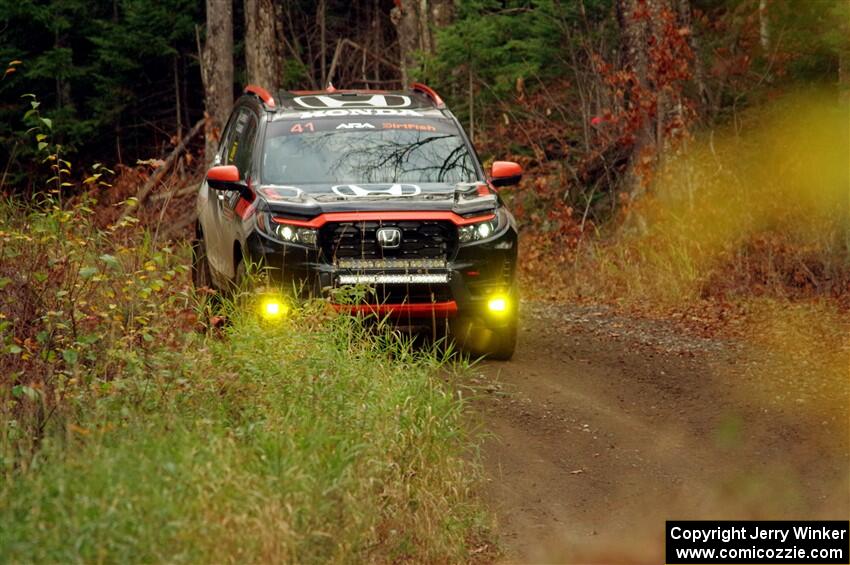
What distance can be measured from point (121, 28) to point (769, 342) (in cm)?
1714

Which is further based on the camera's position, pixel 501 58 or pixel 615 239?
pixel 501 58

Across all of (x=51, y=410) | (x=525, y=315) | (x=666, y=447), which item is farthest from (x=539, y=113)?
(x=51, y=410)

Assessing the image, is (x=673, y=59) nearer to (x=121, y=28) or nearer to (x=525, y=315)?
(x=525, y=315)

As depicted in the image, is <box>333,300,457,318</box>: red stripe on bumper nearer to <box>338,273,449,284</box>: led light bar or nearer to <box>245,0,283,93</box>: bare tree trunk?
<box>338,273,449,284</box>: led light bar

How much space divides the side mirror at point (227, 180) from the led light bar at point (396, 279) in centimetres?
131

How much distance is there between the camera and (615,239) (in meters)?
16.7

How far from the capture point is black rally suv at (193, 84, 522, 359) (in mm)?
9859

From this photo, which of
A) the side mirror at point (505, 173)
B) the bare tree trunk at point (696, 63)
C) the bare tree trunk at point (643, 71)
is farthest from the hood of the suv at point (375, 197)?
the bare tree trunk at point (696, 63)

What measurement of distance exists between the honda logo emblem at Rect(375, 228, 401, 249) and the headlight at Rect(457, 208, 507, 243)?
0.51 meters

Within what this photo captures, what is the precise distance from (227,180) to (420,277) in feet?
6.00

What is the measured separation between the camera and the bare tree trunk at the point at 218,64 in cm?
2258

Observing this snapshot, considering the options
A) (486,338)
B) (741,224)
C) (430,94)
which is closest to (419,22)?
(741,224)

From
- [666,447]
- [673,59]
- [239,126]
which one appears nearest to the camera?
[666,447]

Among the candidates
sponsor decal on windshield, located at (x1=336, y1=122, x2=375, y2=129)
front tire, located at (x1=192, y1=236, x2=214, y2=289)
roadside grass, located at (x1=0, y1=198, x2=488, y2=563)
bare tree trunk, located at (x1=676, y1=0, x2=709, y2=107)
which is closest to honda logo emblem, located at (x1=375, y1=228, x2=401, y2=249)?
roadside grass, located at (x1=0, y1=198, x2=488, y2=563)
